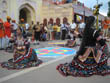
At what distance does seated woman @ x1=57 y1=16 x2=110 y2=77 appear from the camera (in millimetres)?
3529

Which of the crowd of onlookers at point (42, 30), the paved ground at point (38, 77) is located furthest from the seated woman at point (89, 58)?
the crowd of onlookers at point (42, 30)

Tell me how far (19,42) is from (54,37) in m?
9.55

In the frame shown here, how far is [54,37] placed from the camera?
13953 millimetres

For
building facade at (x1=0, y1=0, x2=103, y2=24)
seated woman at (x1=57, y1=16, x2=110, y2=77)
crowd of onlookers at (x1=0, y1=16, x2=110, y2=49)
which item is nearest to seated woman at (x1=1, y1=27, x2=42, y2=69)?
seated woman at (x1=57, y1=16, x2=110, y2=77)

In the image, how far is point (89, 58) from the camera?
3.65 m

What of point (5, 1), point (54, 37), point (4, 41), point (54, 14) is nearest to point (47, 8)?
point (54, 14)

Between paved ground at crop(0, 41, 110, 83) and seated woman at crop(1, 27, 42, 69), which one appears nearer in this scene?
paved ground at crop(0, 41, 110, 83)

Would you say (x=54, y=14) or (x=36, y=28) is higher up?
(x=54, y=14)

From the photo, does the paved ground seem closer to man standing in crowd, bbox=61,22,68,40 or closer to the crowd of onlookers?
the crowd of onlookers

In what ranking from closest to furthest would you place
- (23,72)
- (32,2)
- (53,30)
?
(23,72), (53,30), (32,2)

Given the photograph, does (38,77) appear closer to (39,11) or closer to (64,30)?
(64,30)

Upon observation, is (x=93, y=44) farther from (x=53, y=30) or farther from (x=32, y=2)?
(x=32, y=2)

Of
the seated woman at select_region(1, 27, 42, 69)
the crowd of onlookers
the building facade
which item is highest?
the building facade

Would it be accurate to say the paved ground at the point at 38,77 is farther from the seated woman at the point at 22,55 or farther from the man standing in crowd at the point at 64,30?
the man standing in crowd at the point at 64,30
